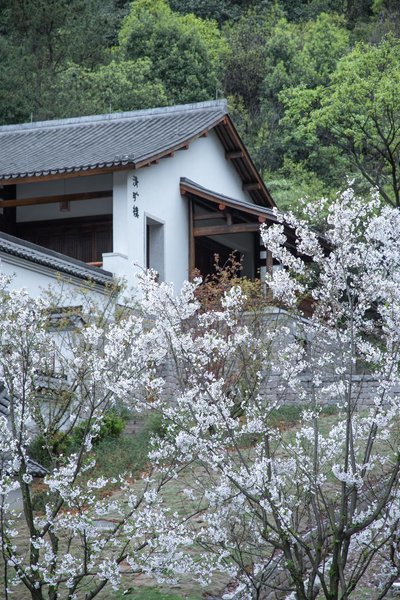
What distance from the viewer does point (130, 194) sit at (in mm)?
21781

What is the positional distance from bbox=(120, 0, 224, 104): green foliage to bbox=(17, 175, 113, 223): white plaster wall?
559 inches

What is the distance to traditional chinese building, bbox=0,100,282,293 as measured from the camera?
70.7 feet

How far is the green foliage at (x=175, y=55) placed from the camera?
37656 millimetres

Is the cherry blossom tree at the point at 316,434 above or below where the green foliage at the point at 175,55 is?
below

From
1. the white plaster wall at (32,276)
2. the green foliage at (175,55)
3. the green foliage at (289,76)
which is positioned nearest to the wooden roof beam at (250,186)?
the green foliage at (289,76)

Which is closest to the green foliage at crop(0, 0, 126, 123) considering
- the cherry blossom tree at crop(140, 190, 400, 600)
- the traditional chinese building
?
the traditional chinese building

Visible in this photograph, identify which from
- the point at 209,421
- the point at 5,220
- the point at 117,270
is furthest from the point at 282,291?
the point at 5,220

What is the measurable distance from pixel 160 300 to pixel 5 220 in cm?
1584

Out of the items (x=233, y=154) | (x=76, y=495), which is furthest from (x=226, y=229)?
(x=76, y=495)

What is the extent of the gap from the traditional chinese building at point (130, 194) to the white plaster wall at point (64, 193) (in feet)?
0.07

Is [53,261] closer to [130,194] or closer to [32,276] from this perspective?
[32,276]

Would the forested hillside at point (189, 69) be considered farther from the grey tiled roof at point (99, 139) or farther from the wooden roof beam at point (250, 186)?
the grey tiled roof at point (99, 139)

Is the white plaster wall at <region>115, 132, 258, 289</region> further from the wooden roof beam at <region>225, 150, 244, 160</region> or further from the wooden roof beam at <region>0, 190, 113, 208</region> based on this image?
the wooden roof beam at <region>0, 190, 113, 208</region>

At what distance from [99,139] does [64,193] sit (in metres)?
2.41
